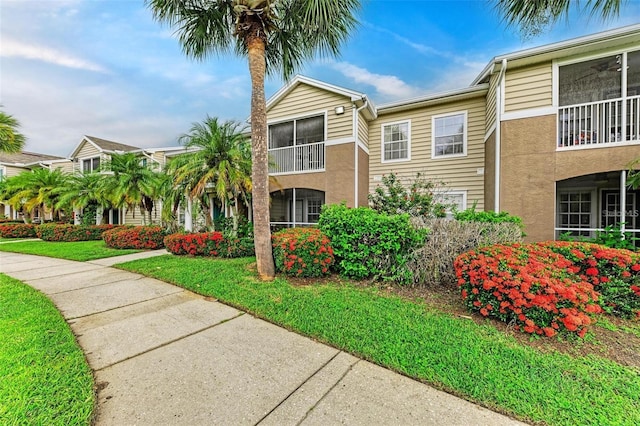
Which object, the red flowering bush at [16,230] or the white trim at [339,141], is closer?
the white trim at [339,141]

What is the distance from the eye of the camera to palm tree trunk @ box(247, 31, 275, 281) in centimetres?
567

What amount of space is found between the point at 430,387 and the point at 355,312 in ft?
5.43

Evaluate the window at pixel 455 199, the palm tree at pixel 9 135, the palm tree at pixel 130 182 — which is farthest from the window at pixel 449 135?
the palm tree at pixel 9 135

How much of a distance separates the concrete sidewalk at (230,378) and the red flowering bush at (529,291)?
5.75ft

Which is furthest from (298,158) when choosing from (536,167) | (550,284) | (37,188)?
(37,188)

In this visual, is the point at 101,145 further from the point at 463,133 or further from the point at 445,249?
the point at 445,249

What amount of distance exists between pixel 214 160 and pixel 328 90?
5.18m

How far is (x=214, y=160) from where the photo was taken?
8438 mm

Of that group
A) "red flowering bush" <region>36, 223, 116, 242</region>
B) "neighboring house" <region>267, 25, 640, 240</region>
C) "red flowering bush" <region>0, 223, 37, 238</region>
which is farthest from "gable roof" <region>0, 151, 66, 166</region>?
"neighboring house" <region>267, 25, 640, 240</region>

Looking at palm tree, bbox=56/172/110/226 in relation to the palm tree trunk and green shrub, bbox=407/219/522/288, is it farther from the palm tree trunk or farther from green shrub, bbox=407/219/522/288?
green shrub, bbox=407/219/522/288

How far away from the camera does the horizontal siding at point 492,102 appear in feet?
26.4

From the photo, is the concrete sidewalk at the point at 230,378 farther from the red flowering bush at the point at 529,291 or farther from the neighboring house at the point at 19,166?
the neighboring house at the point at 19,166

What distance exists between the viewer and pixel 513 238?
5668 mm

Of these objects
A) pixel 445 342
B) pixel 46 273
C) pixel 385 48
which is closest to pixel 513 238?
pixel 445 342
